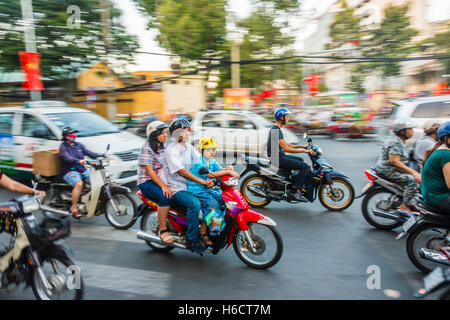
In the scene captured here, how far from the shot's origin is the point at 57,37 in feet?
50.2

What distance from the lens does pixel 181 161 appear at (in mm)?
4121

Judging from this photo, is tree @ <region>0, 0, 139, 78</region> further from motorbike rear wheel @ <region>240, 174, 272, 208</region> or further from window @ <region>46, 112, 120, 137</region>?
motorbike rear wheel @ <region>240, 174, 272, 208</region>

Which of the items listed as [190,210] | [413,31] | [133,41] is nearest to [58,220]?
[190,210]

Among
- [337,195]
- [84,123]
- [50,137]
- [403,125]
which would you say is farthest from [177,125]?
[84,123]

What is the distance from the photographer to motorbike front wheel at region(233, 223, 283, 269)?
3918 millimetres

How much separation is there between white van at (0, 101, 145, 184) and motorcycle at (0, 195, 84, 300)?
3.51 metres

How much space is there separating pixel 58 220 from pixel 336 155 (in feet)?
33.0

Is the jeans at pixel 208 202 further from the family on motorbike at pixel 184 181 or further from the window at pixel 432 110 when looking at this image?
the window at pixel 432 110

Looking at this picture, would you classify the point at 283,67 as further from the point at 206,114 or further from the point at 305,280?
the point at 305,280

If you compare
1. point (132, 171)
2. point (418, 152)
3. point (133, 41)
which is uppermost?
point (133, 41)

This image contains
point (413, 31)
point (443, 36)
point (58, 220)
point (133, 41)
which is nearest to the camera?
point (58, 220)

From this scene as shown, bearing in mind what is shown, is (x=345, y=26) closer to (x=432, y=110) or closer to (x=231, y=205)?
(x=432, y=110)

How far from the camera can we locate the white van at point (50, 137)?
22.7 ft

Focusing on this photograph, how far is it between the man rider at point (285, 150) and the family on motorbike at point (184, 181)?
2191 millimetres
